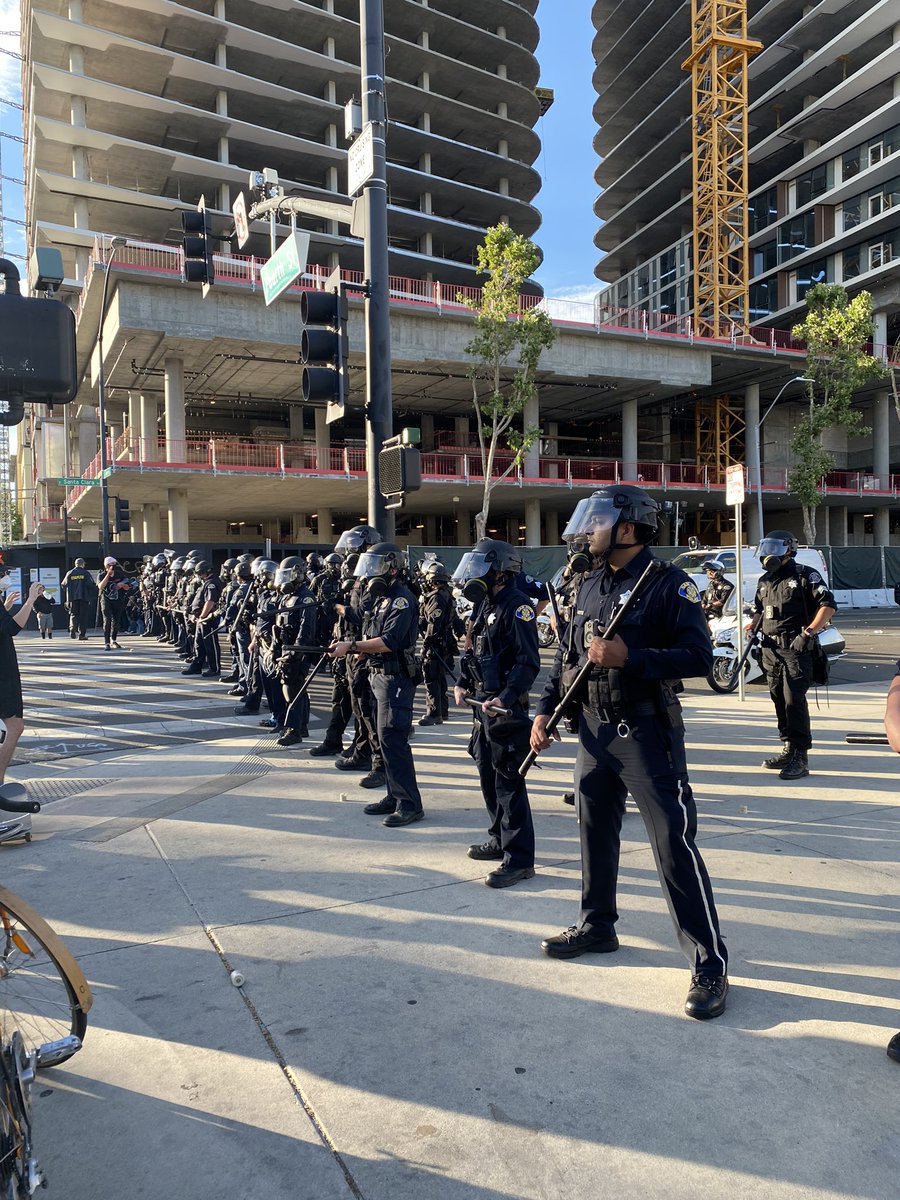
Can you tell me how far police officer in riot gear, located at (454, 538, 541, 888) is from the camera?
14.5 feet

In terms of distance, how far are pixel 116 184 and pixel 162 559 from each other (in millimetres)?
29985

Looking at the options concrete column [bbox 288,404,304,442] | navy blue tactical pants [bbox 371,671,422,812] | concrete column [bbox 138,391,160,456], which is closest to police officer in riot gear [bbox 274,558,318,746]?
navy blue tactical pants [bbox 371,671,422,812]

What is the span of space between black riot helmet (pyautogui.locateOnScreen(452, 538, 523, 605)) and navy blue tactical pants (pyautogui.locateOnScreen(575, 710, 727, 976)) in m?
1.47

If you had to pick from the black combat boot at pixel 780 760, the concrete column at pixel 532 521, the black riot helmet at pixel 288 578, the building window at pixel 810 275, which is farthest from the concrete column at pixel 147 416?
the building window at pixel 810 275

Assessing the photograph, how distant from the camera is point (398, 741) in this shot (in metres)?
5.53

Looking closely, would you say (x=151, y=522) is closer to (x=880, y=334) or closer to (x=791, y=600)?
(x=791, y=600)

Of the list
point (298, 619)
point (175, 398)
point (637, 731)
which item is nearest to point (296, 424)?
point (175, 398)

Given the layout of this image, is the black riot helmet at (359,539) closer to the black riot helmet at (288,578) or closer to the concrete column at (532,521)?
the black riot helmet at (288,578)

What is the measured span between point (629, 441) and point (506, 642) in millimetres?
34846

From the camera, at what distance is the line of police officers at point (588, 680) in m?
3.12

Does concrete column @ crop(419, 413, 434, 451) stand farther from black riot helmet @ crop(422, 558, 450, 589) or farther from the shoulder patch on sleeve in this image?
the shoulder patch on sleeve

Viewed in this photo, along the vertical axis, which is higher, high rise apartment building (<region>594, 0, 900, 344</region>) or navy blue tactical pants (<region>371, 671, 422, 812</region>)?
high rise apartment building (<region>594, 0, 900, 344</region>)

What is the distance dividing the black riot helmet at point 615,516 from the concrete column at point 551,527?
1513 inches

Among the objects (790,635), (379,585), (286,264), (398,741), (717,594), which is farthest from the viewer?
(717,594)
